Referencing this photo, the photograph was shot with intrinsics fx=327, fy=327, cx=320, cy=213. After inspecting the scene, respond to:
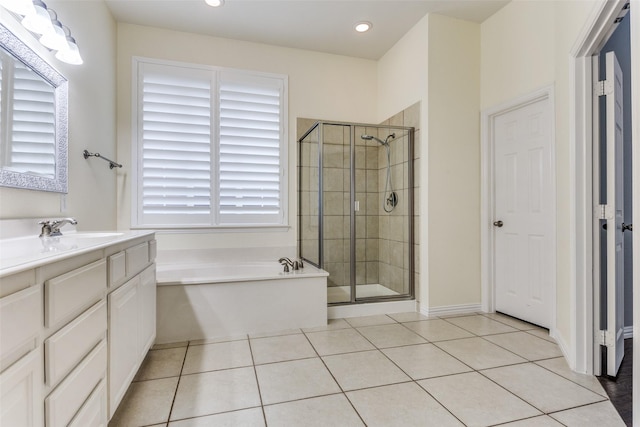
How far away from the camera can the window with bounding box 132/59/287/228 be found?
11.0 feet

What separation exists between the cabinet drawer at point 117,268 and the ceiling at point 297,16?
8.25 ft

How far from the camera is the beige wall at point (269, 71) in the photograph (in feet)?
10.8

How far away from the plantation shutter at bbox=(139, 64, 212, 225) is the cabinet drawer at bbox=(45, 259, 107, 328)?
2156 millimetres

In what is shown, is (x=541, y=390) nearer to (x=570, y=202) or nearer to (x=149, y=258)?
(x=570, y=202)

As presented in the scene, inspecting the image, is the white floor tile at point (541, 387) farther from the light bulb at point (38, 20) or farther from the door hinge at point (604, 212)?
the light bulb at point (38, 20)

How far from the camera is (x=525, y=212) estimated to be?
2.89 meters

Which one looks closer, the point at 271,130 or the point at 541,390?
the point at 541,390

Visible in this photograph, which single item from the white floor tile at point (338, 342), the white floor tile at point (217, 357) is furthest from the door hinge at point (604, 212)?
the white floor tile at point (217, 357)

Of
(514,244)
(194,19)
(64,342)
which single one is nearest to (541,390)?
(514,244)

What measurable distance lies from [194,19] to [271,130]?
1277 millimetres

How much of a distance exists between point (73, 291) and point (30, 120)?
4.37 ft

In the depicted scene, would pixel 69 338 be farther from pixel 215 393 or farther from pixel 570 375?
pixel 570 375

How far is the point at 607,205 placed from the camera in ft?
6.25

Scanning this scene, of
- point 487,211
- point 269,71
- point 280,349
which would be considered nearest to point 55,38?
point 269,71
